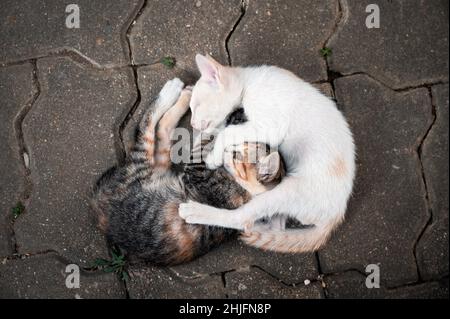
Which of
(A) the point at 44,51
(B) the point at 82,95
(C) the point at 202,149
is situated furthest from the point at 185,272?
(A) the point at 44,51

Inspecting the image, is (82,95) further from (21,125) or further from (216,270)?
(216,270)

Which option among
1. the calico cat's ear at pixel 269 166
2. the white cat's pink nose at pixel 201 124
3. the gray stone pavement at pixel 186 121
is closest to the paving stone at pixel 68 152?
the gray stone pavement at pixel 186 121

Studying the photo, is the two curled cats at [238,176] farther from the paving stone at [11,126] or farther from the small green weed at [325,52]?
the paving stone at [11,126]

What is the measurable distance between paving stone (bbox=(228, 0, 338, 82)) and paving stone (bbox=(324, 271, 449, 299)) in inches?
43.4

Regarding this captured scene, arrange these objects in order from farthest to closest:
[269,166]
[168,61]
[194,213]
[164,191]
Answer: [168,61] → [164,191] → [194,213] → [269,166]

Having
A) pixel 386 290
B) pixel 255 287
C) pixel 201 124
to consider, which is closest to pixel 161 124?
pixel 201 124

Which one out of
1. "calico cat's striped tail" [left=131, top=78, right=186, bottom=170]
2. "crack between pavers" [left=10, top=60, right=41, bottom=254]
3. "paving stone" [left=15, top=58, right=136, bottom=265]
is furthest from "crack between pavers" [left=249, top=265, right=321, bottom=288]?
"crack between pavers" [left=10, top=60, right=41, bottom=254]

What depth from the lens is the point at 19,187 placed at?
234 centimetres

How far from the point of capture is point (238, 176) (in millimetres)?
2100

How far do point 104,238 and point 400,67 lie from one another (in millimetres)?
1855

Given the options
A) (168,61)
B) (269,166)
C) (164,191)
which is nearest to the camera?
(269,166)

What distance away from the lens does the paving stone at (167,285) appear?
231cm

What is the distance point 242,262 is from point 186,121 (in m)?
0.83

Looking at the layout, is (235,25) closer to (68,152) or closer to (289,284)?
(68,152)
